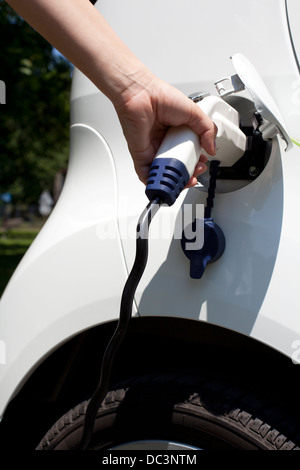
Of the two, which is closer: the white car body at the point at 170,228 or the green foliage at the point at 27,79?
the white car body at the point at 170,228

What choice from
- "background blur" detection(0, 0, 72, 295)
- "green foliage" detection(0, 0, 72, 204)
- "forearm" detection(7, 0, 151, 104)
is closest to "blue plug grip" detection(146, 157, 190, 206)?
"forearm" detection(7, 0, 151, 104)

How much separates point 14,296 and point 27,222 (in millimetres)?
29229

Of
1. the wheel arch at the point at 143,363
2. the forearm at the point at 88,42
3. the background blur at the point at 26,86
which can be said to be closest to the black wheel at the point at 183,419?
the wheel arch at the point at 143,363

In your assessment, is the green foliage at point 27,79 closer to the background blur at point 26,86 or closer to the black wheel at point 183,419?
the background blur at point 26,86

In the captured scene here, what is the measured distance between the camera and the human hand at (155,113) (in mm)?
968

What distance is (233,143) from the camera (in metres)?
1.06

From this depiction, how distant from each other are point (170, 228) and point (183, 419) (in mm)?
413

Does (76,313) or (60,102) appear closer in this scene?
(76,313)

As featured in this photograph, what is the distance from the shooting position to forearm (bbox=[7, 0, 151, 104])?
96cm

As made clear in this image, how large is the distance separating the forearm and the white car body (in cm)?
22

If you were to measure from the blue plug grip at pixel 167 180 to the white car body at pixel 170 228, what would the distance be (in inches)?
6.6

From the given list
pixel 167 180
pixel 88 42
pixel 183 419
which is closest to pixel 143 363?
pixel 183 419

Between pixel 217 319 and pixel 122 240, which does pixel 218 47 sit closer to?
pixel 122 240

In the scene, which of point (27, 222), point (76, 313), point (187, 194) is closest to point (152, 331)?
point (76, 313)
